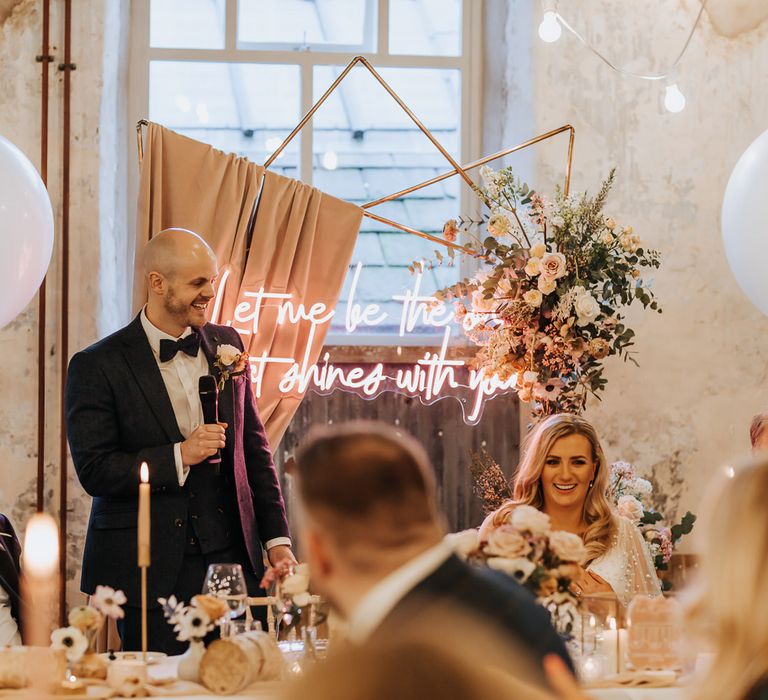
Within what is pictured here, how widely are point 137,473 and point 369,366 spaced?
6.68 ft

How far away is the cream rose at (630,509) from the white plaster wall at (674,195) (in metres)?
1.08

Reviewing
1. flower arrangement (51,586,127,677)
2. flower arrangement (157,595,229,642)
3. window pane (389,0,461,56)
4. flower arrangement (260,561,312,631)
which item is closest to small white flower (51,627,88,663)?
flower arrangement (51,586,127,677)

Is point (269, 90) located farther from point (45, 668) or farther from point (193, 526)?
point (45, 668)

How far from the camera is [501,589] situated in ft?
6.55

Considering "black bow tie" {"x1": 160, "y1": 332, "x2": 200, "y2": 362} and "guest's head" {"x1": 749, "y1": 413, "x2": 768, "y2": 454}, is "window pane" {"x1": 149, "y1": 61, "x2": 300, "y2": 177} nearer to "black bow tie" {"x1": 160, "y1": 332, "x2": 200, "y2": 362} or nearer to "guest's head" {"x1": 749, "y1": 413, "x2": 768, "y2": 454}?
"black bow tie" {"x1": 160, "y1": 332, "x2": 200, "y2": 362}

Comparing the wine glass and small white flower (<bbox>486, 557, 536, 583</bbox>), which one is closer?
small white flower (<bbox>486, 557, 536, 583</bbox>)

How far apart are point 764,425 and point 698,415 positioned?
3.80 ft

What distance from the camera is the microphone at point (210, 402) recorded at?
401 cm

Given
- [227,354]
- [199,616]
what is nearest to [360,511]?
[199,616]

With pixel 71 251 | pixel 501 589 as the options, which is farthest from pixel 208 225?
pixel 501 589

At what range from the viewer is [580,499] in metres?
4.28

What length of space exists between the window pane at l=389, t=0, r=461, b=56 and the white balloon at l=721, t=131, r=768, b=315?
80.3 inches

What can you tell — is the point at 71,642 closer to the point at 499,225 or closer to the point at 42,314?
the point at 499,225

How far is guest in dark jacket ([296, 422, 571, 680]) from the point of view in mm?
1742
